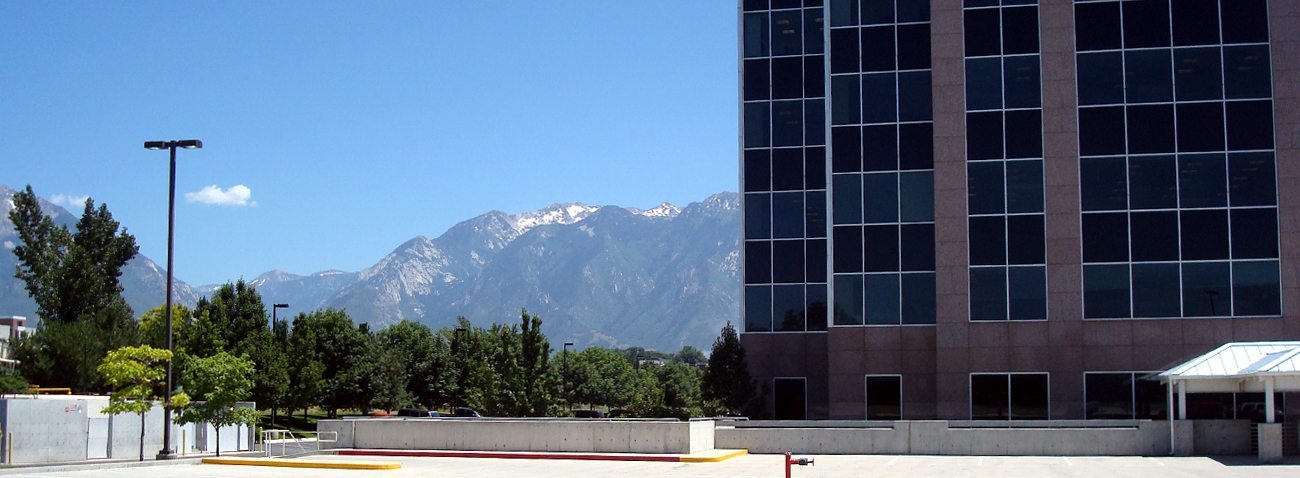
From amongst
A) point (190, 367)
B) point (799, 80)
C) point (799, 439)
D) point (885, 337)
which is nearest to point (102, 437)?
point (190, 367)

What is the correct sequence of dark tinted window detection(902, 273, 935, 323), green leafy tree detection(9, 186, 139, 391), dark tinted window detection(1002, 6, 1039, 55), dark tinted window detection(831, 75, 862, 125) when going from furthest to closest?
1. green leafy tree detection(9, 186, 139, 391)
2. dark tinted window detection(831, 75, 862, 125)
3. dark tinted window detection(902, 273, 935, 323)
4. dark tinted window detection(1002, 6, 1039, 55)

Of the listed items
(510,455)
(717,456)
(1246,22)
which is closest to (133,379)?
(510,455)

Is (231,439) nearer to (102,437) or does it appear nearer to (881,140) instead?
(102,437)

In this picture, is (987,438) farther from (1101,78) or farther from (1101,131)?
(1101,78)

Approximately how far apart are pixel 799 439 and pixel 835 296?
12.5 m

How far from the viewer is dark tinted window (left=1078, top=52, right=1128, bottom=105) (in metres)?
48.8

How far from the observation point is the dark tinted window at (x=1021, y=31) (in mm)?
49625

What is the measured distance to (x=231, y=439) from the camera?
5441cm

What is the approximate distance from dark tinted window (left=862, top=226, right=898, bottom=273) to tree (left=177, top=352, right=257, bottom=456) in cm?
2425

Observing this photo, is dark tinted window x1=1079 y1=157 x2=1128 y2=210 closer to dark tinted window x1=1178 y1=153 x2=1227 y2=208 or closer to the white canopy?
dark tinted window x1=1178 y1=153 x2=1227 y2=208

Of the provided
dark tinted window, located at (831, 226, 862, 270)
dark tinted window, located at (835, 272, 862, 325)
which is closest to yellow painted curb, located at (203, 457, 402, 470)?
dark tinted window, located at (835, 272, 862, 325)

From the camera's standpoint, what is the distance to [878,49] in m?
52.2

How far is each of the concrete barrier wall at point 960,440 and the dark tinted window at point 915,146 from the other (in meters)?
14.0

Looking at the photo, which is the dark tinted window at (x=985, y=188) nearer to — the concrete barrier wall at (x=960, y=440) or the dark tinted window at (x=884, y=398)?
the dark tinted window at (x=884, y=398)
